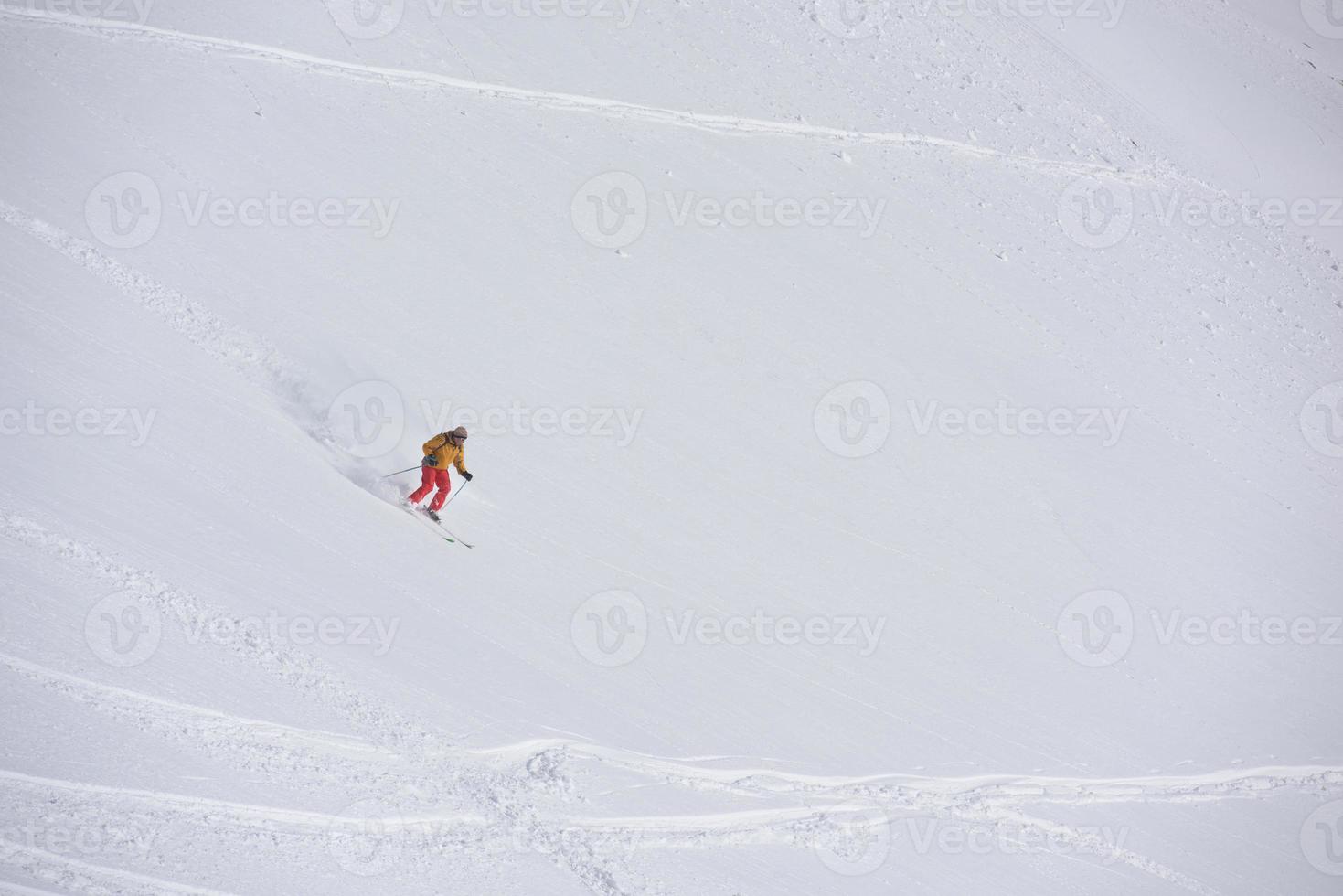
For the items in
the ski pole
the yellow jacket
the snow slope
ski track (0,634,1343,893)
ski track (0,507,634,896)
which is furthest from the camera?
the ski pole

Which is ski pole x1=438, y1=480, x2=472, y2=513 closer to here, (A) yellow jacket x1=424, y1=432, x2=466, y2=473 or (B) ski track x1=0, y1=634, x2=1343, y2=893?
(A) yellow jacket x1=424, y1=432, x2=466, y2=473

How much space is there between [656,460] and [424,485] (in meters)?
3.01

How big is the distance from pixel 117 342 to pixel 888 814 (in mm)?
9076

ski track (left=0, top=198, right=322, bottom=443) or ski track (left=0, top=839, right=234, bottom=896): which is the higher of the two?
ski track (left=0, top=198, right=322, bottom=443)

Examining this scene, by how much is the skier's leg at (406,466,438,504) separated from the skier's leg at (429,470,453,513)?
0.20 feet

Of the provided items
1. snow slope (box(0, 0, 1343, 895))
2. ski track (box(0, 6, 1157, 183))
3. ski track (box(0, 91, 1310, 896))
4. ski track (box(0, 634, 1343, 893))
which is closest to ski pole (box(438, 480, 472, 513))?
snow slope (box(0, 0, 1343, 895))

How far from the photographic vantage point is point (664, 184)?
16.3 m

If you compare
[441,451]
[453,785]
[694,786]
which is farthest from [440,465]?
[694,786]

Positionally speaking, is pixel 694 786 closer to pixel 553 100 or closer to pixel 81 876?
pixel 81 876

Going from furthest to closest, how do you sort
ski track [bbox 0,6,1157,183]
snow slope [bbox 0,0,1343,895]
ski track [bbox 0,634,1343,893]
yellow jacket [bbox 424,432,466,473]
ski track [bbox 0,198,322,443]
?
1. ski track [bbox 0,6,1157,183]
2. ski track [bbox 0,198,322,443]
3. yellow jacket [bbox 424,432,466,473]
4. snow slope [bbox 0,0,1343,895]
5. ski track [bbox 0,634,1343,893]

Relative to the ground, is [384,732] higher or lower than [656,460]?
lower

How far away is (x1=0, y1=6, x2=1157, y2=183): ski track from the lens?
15.5 metres

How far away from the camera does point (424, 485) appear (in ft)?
35.6

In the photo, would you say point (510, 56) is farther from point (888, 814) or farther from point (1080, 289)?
point (888, 814)
